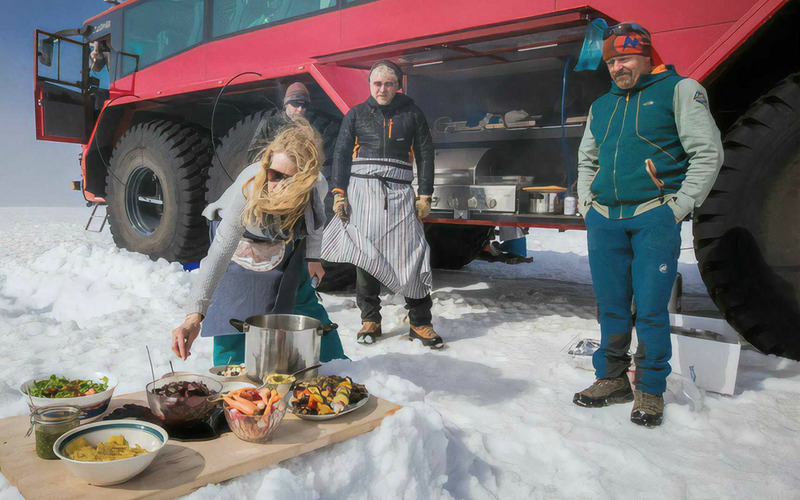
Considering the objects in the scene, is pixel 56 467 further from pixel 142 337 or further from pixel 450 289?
pixel 450 289

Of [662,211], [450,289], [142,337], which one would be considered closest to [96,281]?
[142,337]

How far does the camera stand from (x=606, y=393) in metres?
2.47

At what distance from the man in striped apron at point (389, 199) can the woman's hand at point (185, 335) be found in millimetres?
1624

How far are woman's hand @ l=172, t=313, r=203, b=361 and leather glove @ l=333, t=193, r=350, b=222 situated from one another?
1640mm

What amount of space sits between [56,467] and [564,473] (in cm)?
143

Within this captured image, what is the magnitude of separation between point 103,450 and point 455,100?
341cm

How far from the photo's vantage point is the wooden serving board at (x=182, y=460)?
3.65 ft

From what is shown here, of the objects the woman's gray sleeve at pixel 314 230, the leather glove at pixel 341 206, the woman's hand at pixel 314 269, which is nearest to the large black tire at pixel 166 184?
the leather glove at pixel 341 206

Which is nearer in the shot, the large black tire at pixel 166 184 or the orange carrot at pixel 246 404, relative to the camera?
the orange carrot at pixel 246 404

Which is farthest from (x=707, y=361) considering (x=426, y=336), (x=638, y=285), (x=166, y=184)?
(x=166, y=184)

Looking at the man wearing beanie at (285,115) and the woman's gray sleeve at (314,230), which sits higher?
the man wearing beanie at (285,115)

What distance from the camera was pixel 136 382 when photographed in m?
2.54

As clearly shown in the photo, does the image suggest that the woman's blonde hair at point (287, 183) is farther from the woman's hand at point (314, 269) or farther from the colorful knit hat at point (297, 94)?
the colorful knit hat at point (297, 94)

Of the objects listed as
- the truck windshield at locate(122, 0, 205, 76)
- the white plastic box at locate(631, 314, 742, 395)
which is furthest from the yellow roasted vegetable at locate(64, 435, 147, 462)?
the truck windshield at locate(122, 0, 205, 76)
